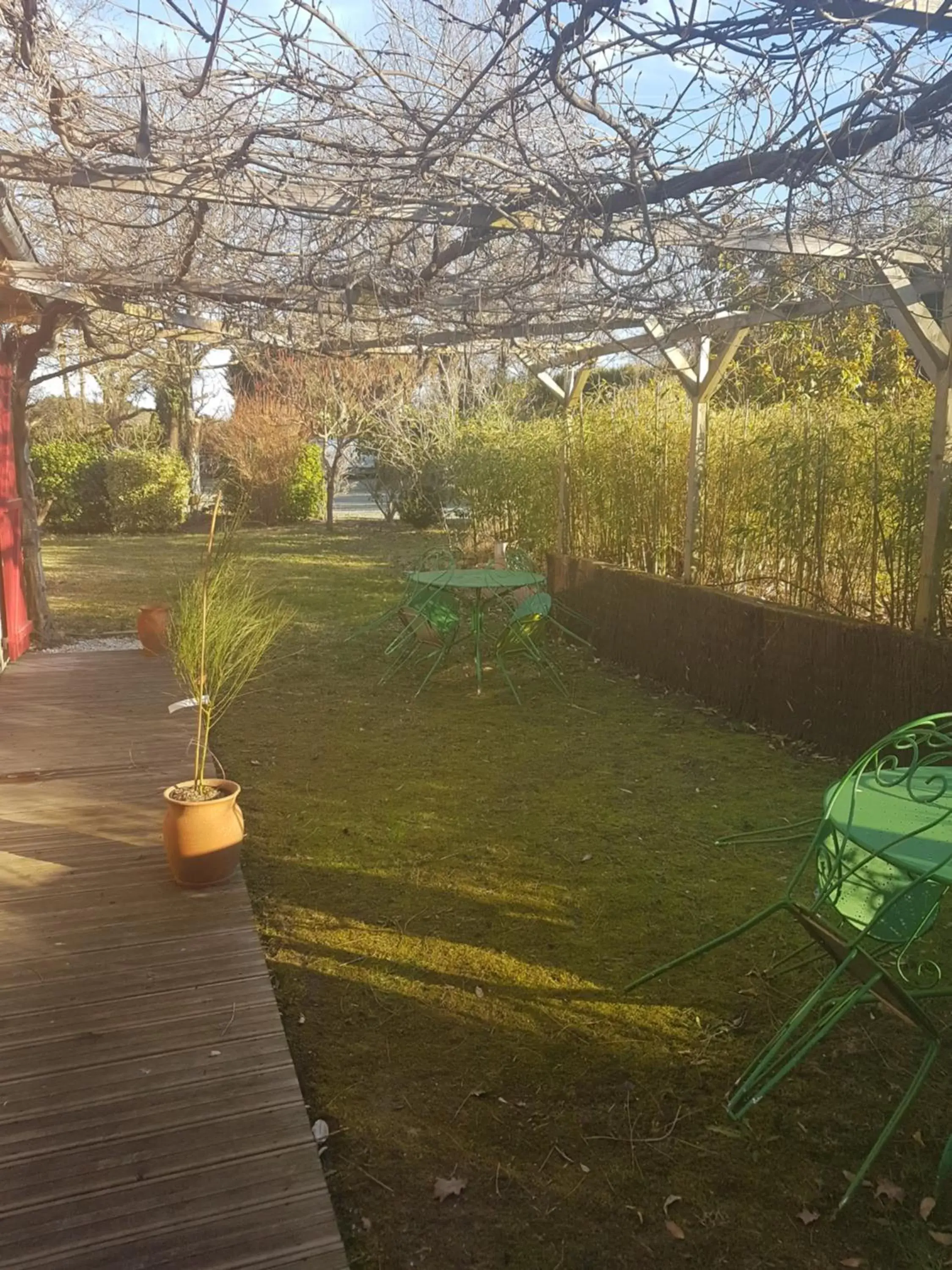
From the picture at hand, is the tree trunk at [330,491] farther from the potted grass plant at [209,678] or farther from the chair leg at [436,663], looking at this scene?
the potted grass plant at [209,678]

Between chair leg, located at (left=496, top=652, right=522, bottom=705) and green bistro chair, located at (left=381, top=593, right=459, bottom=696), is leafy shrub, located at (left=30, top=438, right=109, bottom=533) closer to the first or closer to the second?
green bistro chair, located at (left=381, top=593, right=459, bottom=696)

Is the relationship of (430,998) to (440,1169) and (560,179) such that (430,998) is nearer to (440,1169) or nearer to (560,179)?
(440,1169)

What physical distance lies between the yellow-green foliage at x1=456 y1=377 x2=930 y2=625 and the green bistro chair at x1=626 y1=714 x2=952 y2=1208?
2282 millimetres

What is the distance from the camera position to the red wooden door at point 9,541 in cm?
589

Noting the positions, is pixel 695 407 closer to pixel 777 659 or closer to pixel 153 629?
pixel 777 659

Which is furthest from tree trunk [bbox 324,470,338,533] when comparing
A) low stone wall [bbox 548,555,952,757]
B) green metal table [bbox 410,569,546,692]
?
green metal table [bbox 410,569,546,692]

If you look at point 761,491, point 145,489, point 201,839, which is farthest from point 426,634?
point 145,489

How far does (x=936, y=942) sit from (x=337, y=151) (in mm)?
2951

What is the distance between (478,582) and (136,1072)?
396cm

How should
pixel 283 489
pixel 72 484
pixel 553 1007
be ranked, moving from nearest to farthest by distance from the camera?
pixel 553 1007 → pixel 72 484 → pixel 283 489

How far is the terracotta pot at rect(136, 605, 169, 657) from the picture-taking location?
6246mm

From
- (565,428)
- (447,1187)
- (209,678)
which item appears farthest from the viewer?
(565,428)

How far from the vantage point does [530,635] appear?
6.01 m

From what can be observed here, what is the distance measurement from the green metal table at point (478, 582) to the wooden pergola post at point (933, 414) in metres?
2.33
